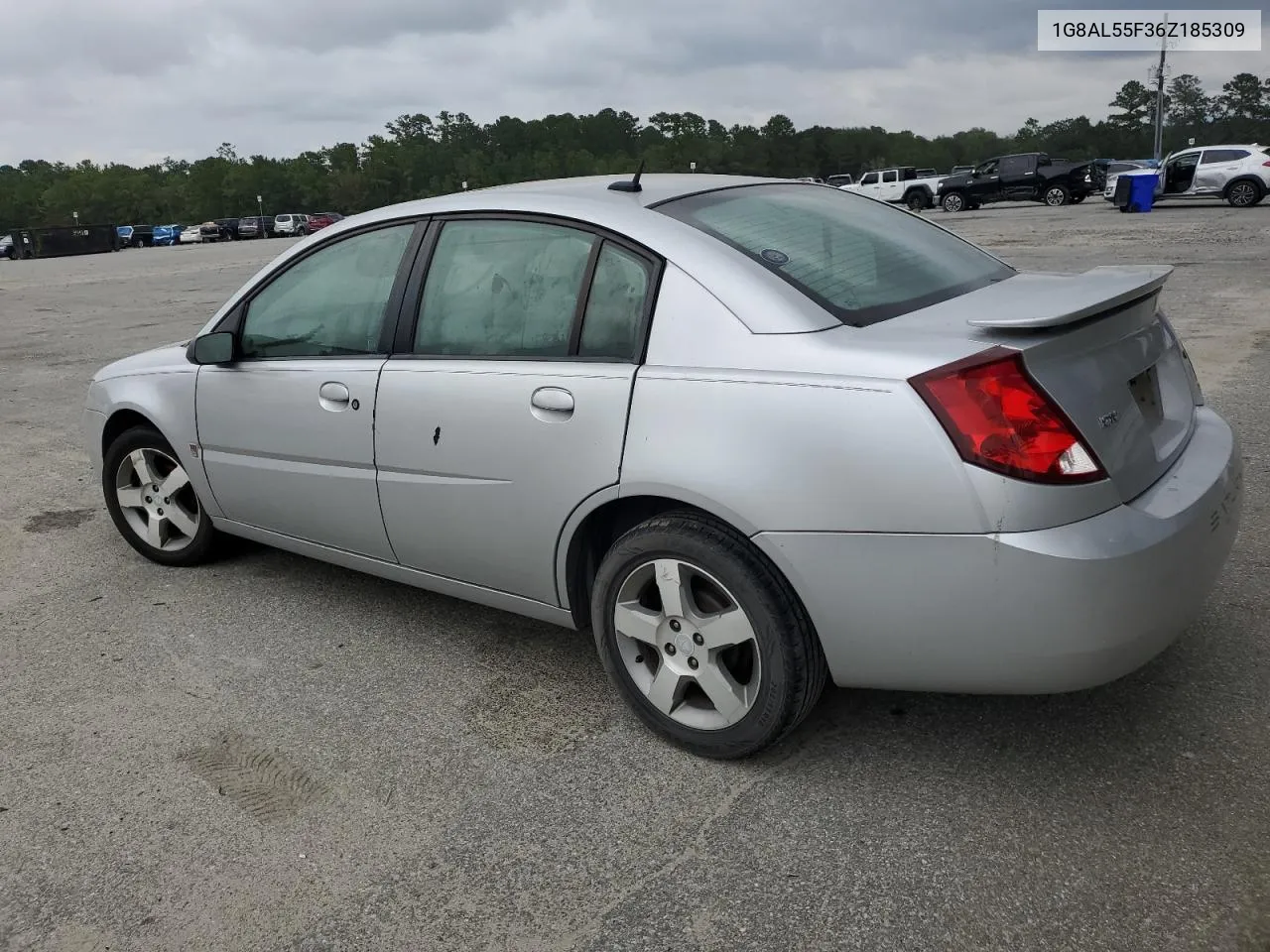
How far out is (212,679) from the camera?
347cm

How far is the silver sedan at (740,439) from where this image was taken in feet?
7.57

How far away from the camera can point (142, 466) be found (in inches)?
174

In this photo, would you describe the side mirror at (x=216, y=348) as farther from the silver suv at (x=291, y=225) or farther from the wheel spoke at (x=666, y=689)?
the silver suv at (x=291, y=225)

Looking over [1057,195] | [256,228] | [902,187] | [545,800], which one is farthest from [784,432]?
[256,228]

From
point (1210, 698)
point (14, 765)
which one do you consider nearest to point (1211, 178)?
point (1210, 698)

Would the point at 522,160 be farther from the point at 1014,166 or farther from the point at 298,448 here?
the point at 298,448

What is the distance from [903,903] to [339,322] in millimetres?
Result: 2577

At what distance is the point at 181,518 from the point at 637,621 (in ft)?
8.23

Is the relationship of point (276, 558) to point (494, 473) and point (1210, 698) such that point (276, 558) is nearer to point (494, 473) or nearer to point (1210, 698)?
point (494, 473)

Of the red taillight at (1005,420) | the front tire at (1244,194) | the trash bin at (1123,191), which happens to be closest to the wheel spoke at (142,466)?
the red taillight at (1005,420)

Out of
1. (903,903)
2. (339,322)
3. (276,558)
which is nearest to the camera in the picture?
(903,903)

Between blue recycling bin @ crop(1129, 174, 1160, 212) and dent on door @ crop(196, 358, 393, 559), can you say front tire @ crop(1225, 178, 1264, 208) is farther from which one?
dent on door @ crop(196, 358, 393, 559)

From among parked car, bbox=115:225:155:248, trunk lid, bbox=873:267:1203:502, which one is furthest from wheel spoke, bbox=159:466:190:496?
parked car, bbox=115:225:155:248

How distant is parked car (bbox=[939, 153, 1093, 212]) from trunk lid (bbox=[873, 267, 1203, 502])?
35228 mm
